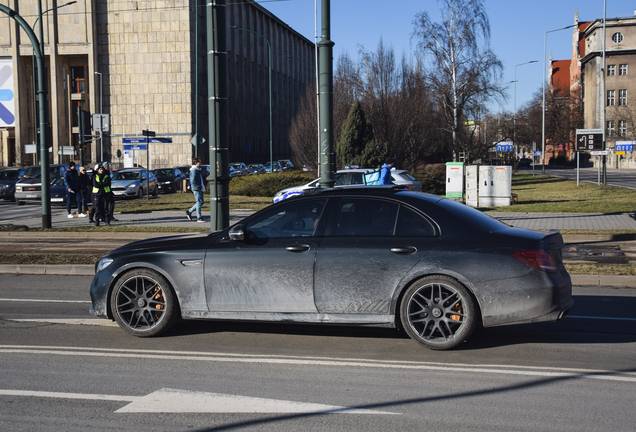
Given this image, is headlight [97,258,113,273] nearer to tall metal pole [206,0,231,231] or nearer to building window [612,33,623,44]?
tall metal pole [206,0,231,231]

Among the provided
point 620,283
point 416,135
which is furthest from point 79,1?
point 620,283

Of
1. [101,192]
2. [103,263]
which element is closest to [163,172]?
[101,192]

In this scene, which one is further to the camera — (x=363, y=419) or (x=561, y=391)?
(x=561, y=391)

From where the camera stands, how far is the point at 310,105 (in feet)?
140

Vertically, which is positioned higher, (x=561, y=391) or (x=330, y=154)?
(x=330, y=154)

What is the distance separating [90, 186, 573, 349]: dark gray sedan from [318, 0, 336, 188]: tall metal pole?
19.0ft

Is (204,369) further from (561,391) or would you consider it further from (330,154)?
(330,154)

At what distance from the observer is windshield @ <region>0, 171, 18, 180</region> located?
114ft

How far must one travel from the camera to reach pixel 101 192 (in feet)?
63.7

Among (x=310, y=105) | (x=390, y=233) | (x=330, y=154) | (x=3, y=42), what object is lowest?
(x=390, y=233)

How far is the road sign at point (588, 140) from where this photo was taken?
34.6 m

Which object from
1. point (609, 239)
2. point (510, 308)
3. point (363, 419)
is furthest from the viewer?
point (609, 239)

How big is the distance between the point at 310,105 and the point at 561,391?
38.8 m

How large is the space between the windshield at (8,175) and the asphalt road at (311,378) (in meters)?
30.5
